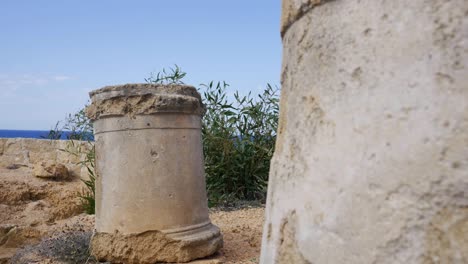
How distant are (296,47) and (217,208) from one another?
5.88 meters

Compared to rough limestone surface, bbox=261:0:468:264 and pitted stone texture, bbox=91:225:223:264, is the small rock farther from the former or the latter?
rough limestone surface, bbox=261:0:468:264

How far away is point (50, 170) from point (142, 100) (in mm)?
4446

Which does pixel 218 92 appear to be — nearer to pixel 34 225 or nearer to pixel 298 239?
pixel 34 225

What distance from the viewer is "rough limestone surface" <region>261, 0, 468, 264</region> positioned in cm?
101

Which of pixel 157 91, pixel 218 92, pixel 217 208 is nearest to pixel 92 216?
pixel 217 208

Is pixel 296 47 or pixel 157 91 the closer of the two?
pixel 296 47

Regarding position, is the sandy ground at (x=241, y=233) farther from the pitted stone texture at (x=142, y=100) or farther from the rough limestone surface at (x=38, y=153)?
the rough limestone surface at (x=38, y=153)

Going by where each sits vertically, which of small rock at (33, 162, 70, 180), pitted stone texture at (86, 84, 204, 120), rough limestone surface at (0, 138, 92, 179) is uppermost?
pitted stone texture at (86, 84, 204, 120)

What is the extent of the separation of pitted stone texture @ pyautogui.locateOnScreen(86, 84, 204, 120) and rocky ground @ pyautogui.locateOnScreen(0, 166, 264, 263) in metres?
1.26

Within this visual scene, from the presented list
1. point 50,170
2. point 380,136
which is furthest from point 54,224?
point 380,136

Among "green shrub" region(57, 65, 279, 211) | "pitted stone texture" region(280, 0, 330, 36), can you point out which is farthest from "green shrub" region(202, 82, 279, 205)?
"pitted stone texture" region(280, 0, 330, 36)

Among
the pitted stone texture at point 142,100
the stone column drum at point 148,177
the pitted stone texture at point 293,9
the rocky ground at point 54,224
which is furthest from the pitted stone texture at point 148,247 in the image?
the pitted stone texture at point 293,9

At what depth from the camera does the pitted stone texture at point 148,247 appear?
4090 mm

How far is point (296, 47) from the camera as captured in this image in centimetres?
135
